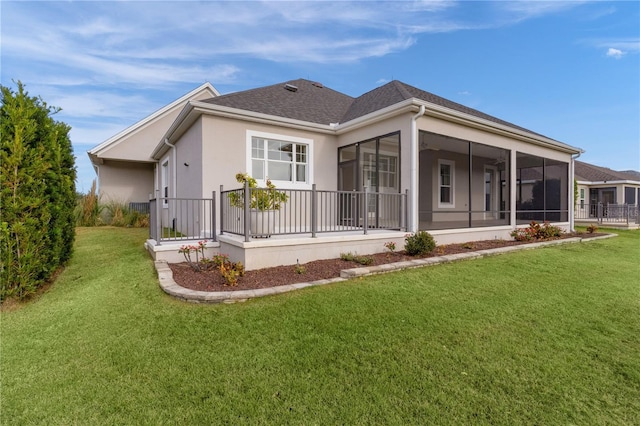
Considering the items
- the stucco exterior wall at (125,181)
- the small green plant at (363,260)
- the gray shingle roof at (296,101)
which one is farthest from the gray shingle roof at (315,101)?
the stucco exterior wall at (125,181)

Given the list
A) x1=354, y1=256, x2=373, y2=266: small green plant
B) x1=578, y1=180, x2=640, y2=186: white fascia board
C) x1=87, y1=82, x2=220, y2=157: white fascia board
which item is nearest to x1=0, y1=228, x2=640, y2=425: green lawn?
x1=354, y1=256, x2=373, y2=266: small green plant

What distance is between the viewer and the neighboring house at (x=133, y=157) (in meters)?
14.8

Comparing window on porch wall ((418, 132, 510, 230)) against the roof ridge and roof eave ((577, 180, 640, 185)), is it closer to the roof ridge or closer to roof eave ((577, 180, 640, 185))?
the roof ridge

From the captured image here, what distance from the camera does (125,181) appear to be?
1597cm

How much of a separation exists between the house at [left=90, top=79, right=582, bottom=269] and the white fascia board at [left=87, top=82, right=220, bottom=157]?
5019mm

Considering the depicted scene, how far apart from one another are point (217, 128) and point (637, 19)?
10.9 m

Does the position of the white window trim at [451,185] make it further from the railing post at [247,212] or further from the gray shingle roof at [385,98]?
the railing post at [247,212]

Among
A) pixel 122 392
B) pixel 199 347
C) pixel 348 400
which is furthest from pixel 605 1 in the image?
pixel 122 392

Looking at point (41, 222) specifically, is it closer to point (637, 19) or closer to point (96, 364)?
point (96, 364)

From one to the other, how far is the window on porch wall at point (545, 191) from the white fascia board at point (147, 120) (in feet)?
50.6

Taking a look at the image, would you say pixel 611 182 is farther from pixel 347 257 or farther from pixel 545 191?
pixel 347 257

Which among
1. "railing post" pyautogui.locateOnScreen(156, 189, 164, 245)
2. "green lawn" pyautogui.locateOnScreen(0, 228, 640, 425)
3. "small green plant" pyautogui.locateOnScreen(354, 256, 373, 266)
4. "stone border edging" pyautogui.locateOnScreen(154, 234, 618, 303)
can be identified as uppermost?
"railing post" pyautogui.locateOnScreen(156, 189, 164, 245)

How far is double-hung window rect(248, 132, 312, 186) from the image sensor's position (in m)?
7.79

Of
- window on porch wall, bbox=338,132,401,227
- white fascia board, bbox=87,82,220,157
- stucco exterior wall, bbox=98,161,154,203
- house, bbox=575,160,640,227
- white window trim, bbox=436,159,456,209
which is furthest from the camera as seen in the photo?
house, bbox=575,160,640,227
